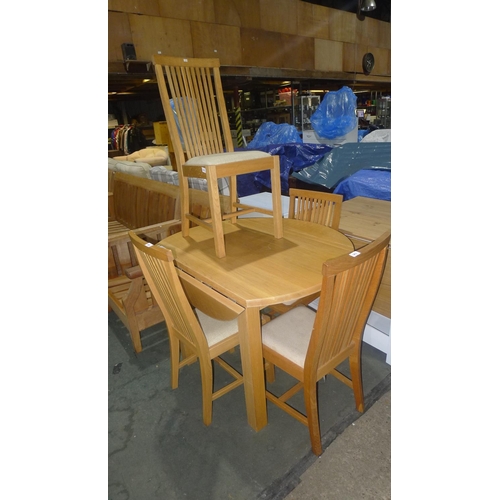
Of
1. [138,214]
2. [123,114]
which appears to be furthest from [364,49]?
[138,214]

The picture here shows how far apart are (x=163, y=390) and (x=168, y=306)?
0.64m

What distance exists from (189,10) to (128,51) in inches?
55.5

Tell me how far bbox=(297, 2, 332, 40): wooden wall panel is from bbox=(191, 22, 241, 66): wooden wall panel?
1816 mm

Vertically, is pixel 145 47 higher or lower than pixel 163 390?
higher

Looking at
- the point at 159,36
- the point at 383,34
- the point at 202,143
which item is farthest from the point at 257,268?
the point at 383,34

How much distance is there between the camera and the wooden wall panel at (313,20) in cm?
739

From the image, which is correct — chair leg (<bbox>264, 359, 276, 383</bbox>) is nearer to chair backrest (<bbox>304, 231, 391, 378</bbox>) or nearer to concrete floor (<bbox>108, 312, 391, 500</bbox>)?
concrete floor (<bbox>108, 312, 391, 500</bbox>)

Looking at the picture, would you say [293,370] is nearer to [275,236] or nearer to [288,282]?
[288,282]

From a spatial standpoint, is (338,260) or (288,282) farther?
(288,282)

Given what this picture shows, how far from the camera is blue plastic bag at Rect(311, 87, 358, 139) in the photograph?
172 inches

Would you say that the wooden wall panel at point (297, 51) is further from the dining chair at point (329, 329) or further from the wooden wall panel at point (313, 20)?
the dining chair at point (329, 329)

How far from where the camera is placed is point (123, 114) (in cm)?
1012

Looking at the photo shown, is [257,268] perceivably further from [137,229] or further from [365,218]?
[137,229]

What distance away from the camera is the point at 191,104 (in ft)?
6.15
